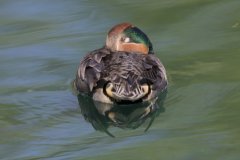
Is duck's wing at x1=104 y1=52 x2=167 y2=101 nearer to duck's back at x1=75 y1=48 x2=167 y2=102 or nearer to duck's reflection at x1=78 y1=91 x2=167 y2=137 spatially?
duck's back at x1=75 y1=48 x2=167 y2=102

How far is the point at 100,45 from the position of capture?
11.4 metres

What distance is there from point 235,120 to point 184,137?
587mm

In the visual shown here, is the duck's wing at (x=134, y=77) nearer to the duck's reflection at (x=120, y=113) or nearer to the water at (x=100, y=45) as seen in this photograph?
the duck's reflection at (x=120, y=113)

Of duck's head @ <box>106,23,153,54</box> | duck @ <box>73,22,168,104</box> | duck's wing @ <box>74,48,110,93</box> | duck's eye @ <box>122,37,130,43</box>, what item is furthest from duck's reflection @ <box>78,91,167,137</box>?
duck's eye @ <box>122,37,130,43</box>

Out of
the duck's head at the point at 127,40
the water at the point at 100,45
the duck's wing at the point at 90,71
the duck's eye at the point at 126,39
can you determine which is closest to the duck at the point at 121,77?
the duck's wing at the point at 90,71

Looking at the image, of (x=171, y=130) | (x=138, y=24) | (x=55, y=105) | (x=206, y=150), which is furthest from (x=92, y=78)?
(x=138, y=24)

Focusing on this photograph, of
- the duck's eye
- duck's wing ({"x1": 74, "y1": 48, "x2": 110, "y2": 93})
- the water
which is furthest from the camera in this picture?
the duck's eye

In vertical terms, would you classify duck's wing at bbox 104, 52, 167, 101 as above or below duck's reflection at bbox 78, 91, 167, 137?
above

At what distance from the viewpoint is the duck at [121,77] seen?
923 cm

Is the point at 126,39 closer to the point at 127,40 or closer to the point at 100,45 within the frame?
the point at 127,40

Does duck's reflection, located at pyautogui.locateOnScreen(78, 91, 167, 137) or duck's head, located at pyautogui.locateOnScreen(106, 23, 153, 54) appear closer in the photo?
duck's reflection, located at pyautogui.locateOnScreen(78, 91, 167, 137)

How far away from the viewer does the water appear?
27.3 feet

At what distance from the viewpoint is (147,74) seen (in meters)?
9.49

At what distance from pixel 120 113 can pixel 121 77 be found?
346 millimetres
